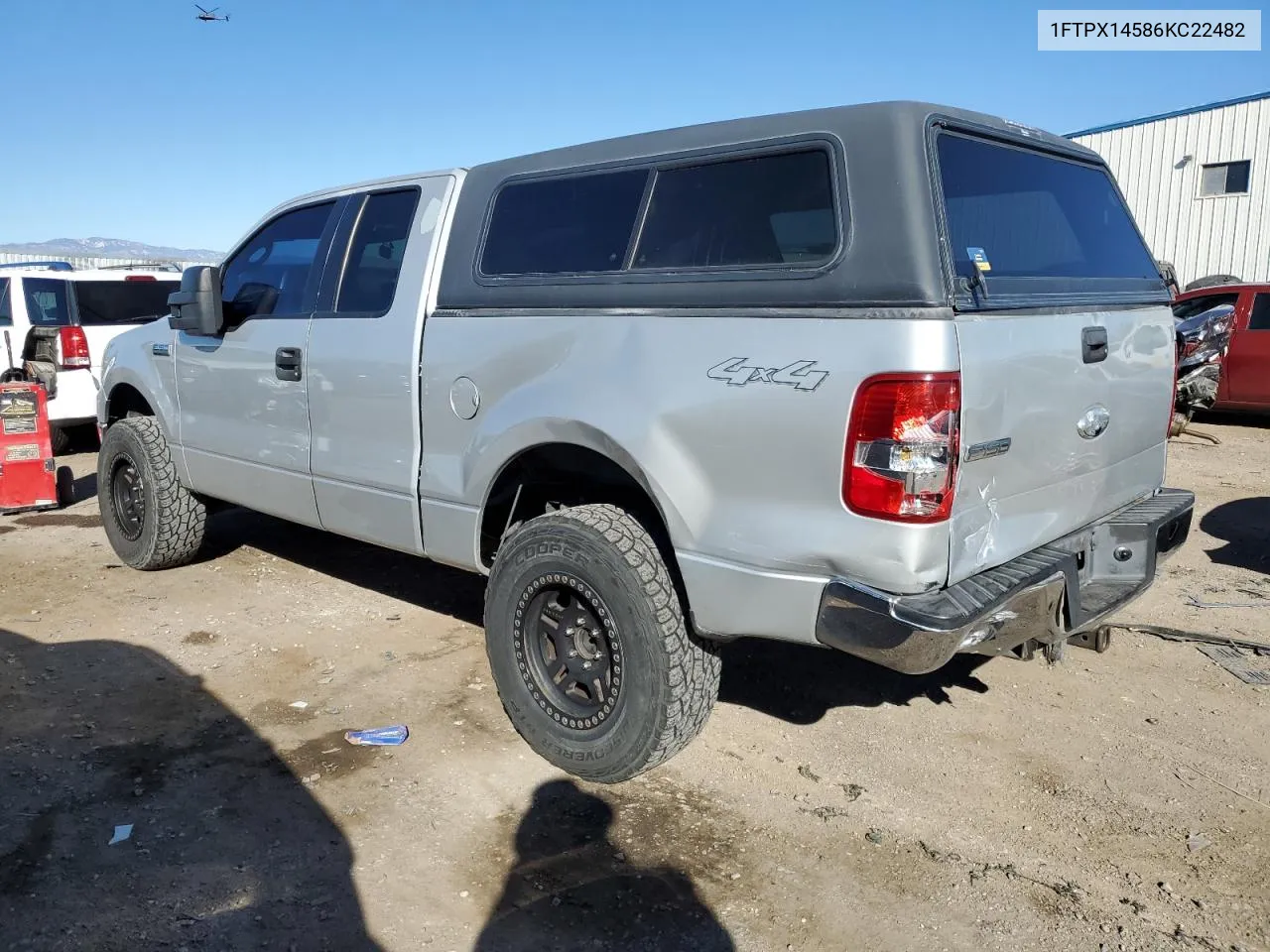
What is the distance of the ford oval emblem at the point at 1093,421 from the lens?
3204mm

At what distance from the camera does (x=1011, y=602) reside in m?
2.85

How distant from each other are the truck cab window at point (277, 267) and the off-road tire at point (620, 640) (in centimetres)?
185

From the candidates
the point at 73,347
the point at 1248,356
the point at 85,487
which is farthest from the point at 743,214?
the point at 1248,356

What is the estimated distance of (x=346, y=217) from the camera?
446 centimetres

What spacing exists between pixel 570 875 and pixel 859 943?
0.83 meters

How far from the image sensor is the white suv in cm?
921

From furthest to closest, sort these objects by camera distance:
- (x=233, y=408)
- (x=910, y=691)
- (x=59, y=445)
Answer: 1. (x=59, y=445)
2. (x=233, y=408)
3. (x=910, y=691)

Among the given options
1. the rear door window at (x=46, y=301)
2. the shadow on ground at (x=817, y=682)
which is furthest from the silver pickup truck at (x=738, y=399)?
the rear door window at (x=46, y=301)

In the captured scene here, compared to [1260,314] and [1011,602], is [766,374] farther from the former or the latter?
[1260,314]

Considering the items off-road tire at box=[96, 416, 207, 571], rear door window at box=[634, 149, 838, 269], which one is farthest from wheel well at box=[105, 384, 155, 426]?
rear door window at box=[634, 149, 838, 269]

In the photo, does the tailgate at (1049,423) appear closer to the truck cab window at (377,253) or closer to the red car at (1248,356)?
the truck cab window at (377,253)

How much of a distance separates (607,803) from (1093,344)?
214 cm

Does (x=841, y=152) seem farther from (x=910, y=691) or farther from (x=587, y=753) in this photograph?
(x=910, y=691)

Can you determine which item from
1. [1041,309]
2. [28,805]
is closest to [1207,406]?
[1041,309]
